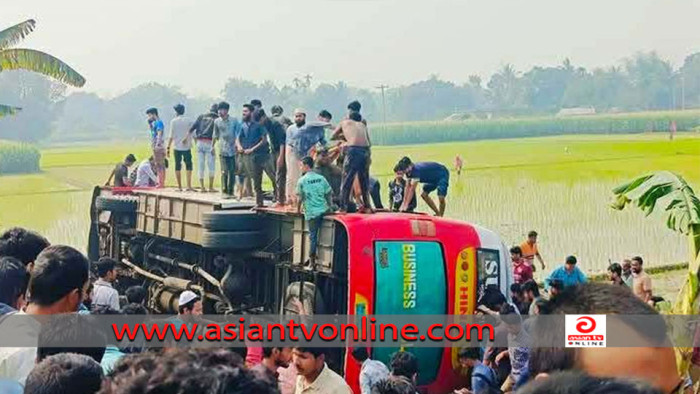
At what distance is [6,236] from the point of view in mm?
5676

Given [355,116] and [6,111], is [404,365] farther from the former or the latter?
[6,111]

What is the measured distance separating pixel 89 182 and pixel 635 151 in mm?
13846

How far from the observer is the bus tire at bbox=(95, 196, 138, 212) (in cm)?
1340

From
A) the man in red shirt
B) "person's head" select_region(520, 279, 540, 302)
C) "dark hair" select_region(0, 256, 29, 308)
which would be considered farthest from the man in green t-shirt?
"dark hair" select_region(0, 256, 29, 308)

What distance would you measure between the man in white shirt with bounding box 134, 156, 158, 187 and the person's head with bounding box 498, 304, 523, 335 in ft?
22.6

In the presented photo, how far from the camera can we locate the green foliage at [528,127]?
24822 mm

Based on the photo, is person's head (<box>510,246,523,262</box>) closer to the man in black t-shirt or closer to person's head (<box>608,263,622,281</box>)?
person's head (<box>608,263,622,281</box>)

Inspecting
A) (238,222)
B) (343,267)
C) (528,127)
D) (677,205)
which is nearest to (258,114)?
(238,222)

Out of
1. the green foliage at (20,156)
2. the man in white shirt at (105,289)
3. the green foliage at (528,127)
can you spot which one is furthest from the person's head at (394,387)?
the green foliage at (20,156)

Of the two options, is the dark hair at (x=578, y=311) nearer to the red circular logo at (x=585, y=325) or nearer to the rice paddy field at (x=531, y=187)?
the red circular logo at (x=585, y=325)

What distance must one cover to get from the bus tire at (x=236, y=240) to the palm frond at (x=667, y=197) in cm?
359

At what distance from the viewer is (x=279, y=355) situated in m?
6.31

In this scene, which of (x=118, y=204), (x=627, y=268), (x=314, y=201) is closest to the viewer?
(x=314, y=201)

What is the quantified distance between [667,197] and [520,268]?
3660 mm
